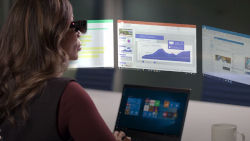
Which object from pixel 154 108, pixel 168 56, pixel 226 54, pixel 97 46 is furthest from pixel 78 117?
pixel 97 46

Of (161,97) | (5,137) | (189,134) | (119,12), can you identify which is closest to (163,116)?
(161,97)

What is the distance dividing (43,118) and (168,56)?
1.29 metres

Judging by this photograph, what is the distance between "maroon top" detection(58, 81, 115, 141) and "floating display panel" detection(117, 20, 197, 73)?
1188mm

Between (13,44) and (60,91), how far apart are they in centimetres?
21

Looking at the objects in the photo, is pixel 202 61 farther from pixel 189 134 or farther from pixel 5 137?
pixel 5 137

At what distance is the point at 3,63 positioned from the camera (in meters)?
1.22

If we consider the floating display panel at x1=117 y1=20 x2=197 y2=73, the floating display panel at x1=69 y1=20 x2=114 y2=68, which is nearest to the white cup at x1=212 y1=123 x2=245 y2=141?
the floating display panel at x1=117 y1=20 x2=197 y2=73

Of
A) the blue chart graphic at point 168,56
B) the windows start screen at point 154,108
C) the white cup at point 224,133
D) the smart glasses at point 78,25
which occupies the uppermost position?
the smart glasses at point 78,25

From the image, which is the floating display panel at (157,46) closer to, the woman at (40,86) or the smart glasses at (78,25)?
the smart glasses at (78,25)

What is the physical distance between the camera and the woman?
1.13 metres

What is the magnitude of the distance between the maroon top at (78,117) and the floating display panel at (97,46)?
1.40 meters

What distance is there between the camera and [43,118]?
3.73ft

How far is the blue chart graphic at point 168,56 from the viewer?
7.43ft

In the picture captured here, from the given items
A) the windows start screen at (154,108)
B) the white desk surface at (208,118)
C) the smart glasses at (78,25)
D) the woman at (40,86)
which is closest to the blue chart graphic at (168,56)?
the white desk surface at (208,118)
